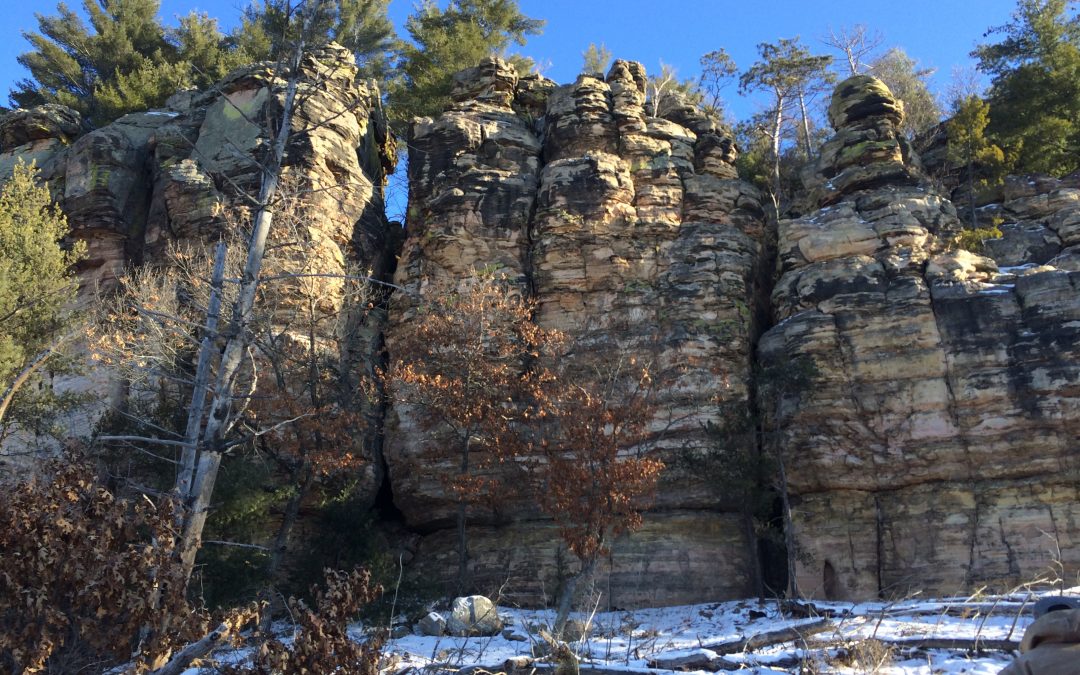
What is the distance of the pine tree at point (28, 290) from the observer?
17.5 meters

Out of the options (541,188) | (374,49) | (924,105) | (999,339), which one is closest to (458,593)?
(541,188)

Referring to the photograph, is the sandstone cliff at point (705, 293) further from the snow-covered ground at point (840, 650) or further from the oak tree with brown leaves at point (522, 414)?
the snow-covered ground at point (840, 650)

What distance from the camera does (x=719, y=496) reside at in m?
18.5

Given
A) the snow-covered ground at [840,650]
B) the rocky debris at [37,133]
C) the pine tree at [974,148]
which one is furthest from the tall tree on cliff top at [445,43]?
the snow-covered ground at [840,650]

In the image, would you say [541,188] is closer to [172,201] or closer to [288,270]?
[288,270]

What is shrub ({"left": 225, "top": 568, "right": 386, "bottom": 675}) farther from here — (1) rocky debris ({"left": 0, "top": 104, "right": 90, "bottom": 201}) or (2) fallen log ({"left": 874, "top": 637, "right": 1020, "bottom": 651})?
(1) rocky debris ({"left": 0, "top": 104, "right": 90, "bottom": 201})

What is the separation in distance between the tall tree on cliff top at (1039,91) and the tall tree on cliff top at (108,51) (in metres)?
27.0

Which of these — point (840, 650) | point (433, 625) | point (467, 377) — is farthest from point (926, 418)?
point (433, 625)

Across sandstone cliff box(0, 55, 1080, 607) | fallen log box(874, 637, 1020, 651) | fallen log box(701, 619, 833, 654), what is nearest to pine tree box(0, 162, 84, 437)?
sandstone cliff box(0, 55, 1080, 607)

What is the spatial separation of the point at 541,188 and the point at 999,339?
1172 centimetres

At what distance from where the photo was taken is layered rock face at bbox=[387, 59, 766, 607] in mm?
18297

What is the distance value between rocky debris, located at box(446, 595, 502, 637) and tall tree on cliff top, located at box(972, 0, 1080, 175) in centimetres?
2002

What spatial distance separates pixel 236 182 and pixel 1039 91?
932 inches

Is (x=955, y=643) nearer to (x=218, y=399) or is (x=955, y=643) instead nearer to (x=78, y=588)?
(x=218, y=399)
